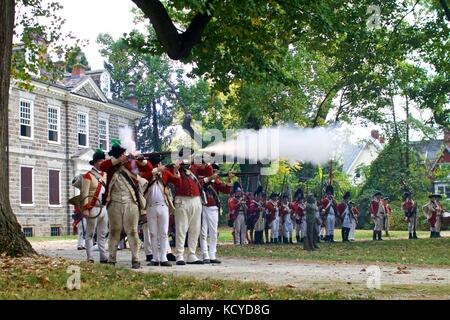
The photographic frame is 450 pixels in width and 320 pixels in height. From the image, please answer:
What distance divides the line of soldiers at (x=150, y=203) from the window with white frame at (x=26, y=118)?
86.7 ft

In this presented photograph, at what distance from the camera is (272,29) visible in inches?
757

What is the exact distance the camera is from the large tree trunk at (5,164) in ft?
39.4

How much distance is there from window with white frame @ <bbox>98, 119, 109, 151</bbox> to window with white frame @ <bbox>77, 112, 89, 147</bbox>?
1.71 m

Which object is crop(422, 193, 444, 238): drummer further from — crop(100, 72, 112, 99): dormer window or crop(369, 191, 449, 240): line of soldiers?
crop(100, 72, 112, 99): dormer window

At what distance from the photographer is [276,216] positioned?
28328mm

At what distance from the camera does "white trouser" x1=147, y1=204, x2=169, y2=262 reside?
1430cm

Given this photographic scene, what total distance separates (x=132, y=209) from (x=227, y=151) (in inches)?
359

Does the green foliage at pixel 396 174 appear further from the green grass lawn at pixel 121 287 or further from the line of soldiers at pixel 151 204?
the green grass lawn at pixel 121 287

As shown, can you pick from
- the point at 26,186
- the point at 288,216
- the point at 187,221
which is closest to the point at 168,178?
the point at 187,221

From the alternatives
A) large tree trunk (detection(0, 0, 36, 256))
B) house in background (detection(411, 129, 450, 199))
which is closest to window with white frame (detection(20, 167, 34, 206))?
house in background (detection(411, 129, 450, 199))

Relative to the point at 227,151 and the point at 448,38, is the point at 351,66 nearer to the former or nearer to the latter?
the point at 448,38

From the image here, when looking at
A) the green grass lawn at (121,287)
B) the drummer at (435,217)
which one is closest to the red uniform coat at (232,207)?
the drummer at (435,217)
